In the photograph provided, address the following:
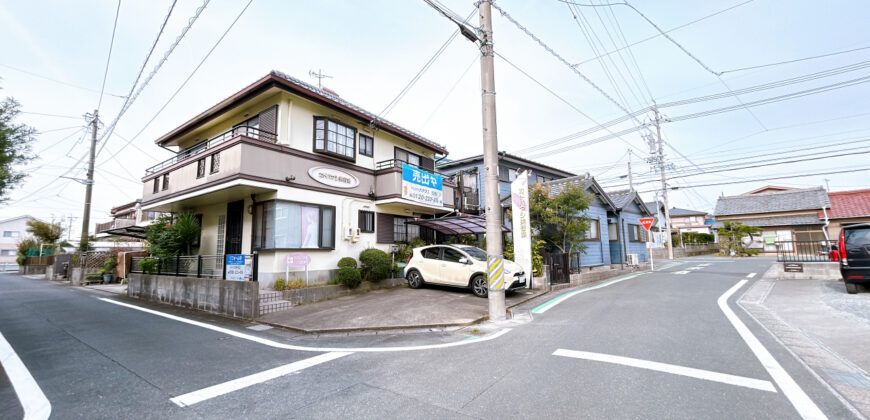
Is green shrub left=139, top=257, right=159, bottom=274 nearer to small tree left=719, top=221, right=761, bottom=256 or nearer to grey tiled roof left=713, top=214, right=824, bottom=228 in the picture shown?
small tree left=719, top=221, right=761, bottom=256

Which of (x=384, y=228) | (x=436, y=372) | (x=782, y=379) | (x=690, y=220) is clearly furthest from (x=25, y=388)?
(x=690, y=220)

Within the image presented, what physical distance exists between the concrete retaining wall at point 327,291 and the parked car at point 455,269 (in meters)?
0.92

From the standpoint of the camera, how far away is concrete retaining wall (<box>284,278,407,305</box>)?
8.84m

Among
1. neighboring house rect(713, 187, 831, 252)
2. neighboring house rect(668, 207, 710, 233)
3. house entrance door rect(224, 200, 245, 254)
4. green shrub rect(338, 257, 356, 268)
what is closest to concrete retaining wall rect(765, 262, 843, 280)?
green shrub rect(338, 257, 356, 268)

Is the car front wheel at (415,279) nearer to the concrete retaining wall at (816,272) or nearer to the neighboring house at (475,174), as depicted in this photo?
the neighboring house at (475,174)

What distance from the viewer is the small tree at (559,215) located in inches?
531

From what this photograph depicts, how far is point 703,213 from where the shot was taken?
168ft

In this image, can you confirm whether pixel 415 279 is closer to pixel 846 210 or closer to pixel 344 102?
pixel 344 102

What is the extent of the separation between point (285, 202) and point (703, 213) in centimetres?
6191

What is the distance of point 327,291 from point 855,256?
45.1 ft

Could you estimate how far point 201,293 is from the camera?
9250 mm

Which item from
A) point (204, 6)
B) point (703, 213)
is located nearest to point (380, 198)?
point (204, 6)

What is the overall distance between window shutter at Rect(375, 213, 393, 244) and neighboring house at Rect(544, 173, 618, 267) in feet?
27.4

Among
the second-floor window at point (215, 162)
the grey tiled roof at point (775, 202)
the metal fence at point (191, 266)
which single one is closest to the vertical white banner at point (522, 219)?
the metal fence at point (191, 266)
